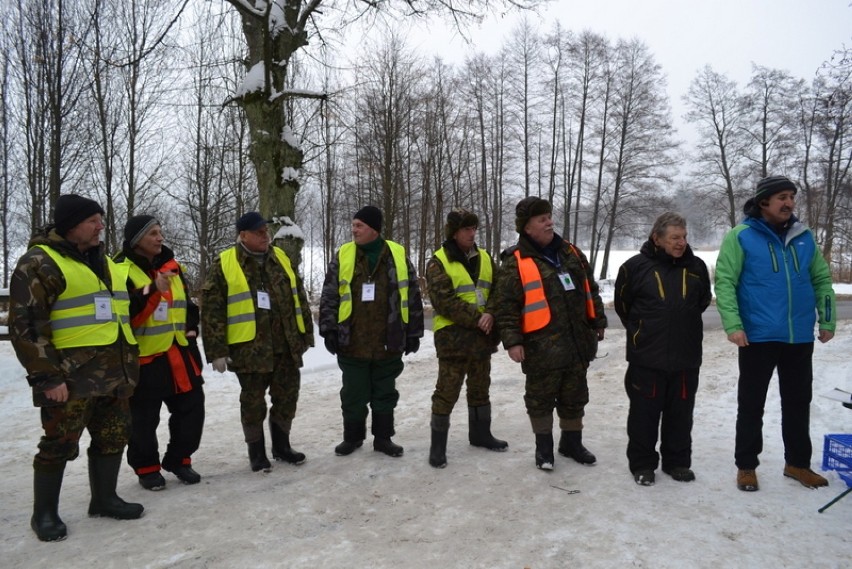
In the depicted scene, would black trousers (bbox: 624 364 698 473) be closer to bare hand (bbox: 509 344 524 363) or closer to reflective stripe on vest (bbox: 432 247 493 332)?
bare hand (bbox: 509 344 524 363)

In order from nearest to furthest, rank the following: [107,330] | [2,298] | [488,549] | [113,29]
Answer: [488,549] < [107,330] < [2,298] < [113,29]

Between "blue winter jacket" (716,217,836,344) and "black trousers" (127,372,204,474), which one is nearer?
"blue winter jacket" (716,217,836,344)

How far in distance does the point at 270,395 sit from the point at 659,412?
2997mm

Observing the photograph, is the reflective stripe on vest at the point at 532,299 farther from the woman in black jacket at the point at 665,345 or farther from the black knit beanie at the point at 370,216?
the black knit beanie at the point at 370,216

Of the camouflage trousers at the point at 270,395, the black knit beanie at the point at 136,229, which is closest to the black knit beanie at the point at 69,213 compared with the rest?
the black knit beanie at the point at 136,229

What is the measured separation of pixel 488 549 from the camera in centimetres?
319

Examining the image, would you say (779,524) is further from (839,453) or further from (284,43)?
(284,43)

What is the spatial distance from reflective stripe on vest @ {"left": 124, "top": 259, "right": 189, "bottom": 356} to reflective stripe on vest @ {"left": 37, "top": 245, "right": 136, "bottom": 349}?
488 millimetres

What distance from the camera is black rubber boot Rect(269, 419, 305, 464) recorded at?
186 inches

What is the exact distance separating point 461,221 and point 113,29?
1376 cm

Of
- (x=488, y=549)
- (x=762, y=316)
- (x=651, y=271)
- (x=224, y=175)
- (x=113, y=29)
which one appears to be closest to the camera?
(x=488, y=549)

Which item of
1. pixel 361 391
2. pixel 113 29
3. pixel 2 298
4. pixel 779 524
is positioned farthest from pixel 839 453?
pixel 113 29

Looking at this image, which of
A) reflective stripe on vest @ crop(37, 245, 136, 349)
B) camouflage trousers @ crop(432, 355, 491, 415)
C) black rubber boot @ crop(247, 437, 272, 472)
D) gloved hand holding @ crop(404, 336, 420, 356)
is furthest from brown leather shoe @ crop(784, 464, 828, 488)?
reflective stripe on vest @ crop(37, 245, 136, 349)

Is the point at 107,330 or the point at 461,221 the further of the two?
the point at 461,221
